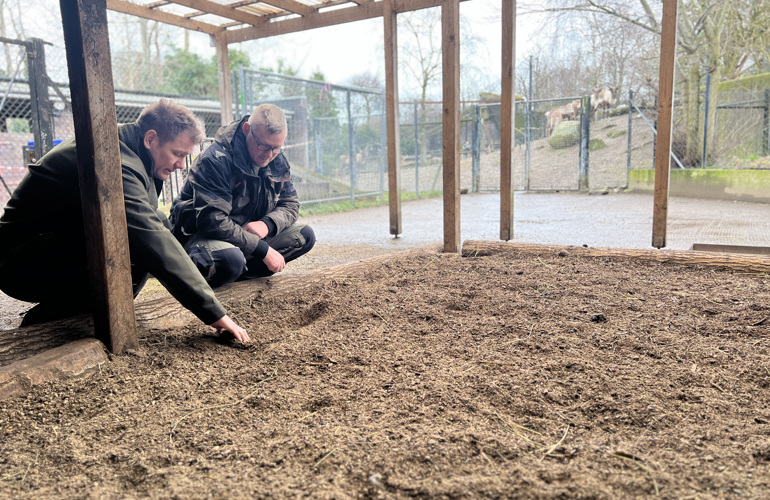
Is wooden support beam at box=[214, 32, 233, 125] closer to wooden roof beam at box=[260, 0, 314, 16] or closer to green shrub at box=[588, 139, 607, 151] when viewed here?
wooden roof beam at box=[260, 0, 314, 16]

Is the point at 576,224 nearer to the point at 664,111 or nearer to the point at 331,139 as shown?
the point at 664,111

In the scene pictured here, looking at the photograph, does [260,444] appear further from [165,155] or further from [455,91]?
[455,91]

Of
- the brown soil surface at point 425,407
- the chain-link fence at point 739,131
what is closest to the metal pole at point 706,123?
the chain-link fence at point 739,131

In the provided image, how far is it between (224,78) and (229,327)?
5.50m

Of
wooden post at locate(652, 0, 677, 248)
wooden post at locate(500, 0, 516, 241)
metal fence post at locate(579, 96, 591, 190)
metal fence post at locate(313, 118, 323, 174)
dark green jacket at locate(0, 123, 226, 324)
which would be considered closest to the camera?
dark green jacket at locate(0, 123, 226, 324)

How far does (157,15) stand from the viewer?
600 cm

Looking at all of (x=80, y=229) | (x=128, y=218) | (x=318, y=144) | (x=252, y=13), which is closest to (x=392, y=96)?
(x=252, y=13)

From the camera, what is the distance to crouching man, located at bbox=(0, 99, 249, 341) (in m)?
2.21

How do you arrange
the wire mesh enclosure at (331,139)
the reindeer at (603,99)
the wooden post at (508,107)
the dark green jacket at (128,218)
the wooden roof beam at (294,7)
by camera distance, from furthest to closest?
the reindeer at (603,99)
the wire mesh enclosure at (331,139)
the wooden roof beam at (294,7)
the wooden post at (508,107)
the dark green jacket at (128,218)

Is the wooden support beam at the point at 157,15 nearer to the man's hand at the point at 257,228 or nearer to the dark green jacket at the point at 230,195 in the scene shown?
the dark green jacket at the point at 230,195

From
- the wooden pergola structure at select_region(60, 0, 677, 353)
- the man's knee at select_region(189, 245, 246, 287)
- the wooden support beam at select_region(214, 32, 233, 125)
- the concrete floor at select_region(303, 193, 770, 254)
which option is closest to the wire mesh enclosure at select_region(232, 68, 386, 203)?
the concrete floor at select_region(303, 193, 770, 254)

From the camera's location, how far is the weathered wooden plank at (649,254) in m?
3.59

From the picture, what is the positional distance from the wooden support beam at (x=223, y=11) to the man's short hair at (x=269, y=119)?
324 centimetres

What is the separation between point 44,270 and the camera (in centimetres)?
246
